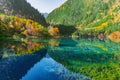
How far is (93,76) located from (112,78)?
337 cm

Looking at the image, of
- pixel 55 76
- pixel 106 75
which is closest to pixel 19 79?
pixel 55 76

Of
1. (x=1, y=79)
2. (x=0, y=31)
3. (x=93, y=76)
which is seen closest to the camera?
(x=1, y=79)

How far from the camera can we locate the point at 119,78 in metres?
44.8

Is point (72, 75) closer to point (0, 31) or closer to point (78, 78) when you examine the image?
point (78, 78)

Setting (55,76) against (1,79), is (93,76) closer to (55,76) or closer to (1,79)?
(55,76)

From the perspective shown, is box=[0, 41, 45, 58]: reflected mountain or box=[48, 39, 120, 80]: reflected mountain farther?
box=[0, 41, 45, 58]: reflected mountain

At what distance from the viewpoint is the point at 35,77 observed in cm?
4450

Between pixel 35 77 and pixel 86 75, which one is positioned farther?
pixel 86 75

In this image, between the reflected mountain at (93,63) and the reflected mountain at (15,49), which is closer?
the reflected mountain at (93,63)

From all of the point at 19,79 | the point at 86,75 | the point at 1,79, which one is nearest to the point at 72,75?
the point at 86,75

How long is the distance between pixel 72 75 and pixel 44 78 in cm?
596

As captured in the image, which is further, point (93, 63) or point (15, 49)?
point (15, 49)

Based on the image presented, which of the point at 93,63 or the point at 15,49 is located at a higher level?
the point at 15,49

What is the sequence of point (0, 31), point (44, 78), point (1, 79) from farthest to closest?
1. point (0, 31)
2. point (44, 78)
3. point (1, 79)
